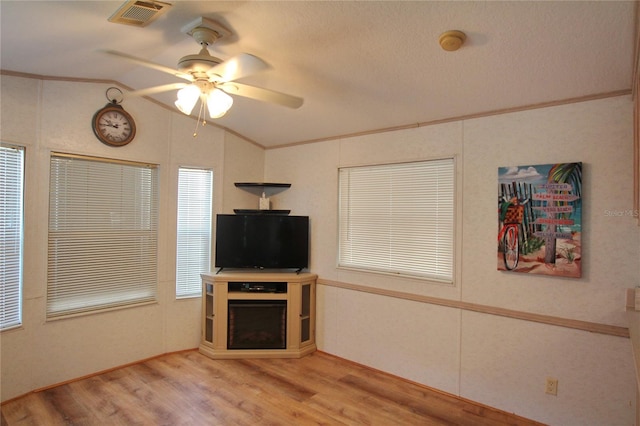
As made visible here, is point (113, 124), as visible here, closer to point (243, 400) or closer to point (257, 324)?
point (257, 324)

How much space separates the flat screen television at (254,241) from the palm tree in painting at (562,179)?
244 centimetres

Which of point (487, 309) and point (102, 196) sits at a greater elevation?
point (102, 196)

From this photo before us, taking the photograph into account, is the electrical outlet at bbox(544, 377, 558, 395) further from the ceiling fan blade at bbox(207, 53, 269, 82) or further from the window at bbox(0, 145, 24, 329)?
the window at bbox(0, 145, 24, 329)

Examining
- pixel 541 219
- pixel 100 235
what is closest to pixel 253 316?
pixel 100 235

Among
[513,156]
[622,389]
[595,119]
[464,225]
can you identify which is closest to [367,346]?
[464,225]

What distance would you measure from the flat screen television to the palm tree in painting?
2443 millimetres

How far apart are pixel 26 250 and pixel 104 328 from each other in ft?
3.26

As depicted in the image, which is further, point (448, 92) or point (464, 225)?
point (464, 225)

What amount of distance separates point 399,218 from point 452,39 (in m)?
1.79

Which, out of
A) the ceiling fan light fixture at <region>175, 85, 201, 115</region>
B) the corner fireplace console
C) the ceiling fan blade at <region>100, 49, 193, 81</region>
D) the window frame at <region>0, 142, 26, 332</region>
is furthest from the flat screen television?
the ceiling fan blade at <region>100, 49, 193, 81</region>

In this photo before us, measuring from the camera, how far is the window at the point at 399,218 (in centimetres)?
316

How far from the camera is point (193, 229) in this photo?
3.99 m

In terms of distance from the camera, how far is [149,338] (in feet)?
12.0

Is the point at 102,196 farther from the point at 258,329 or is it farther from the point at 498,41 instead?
the point at 498,41
